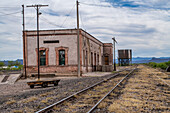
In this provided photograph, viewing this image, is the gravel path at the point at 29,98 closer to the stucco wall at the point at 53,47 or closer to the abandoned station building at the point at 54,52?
the abandoned station building at the point at 54,52

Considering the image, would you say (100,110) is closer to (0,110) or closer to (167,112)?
(167,112)

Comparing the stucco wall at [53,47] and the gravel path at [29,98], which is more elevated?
the stucco wall at [53,47]

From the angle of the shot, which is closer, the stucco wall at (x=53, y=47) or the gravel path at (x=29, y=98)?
the gravel path at (x=29, y=98)

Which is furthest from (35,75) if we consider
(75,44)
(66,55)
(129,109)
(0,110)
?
(129,109)

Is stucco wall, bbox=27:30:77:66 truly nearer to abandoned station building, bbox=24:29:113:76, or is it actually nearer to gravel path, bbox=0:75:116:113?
abandoned station building, bbox=24:29:113:76

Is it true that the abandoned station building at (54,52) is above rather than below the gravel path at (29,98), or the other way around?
above

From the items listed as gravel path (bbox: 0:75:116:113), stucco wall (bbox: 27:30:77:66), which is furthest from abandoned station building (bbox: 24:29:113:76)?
gravel path (bbox: 0:75:116:113)

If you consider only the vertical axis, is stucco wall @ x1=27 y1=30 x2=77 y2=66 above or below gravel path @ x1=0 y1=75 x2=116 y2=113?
above

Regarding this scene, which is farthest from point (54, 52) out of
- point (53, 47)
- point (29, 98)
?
point (29, 98)

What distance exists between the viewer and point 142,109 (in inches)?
284

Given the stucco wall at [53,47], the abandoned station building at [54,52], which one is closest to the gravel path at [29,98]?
the abandoned station building at [54,52]

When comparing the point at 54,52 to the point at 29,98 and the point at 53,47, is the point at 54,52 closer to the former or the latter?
the point at 53,47

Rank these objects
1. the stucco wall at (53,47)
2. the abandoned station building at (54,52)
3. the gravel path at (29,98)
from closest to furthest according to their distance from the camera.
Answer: the gravel path at (29,98) < the abandoned station building at (54,52) < the stucco wall at (53,47)

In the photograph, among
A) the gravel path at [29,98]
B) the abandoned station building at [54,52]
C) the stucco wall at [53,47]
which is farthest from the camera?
the stucco wall at [53,47]
